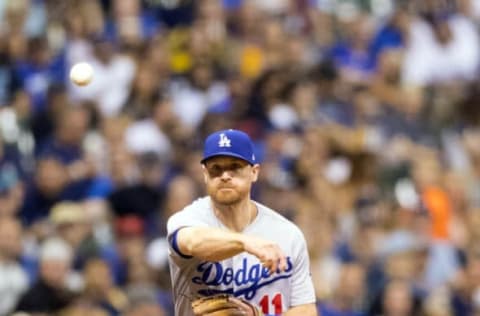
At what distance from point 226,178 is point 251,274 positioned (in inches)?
25.6

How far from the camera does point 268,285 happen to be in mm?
9195

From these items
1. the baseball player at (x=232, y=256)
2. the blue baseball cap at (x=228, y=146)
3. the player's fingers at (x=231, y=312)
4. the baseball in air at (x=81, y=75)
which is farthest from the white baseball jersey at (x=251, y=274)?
the baseball in air at (x=81, y=75)

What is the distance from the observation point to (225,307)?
9031 mm

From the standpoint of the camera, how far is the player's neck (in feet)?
30.0

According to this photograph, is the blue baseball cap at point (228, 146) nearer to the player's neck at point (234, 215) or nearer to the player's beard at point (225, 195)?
the player's beard at point (225, 195)

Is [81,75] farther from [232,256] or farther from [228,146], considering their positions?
[232,256]

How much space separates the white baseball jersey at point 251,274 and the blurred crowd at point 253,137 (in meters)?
3.79

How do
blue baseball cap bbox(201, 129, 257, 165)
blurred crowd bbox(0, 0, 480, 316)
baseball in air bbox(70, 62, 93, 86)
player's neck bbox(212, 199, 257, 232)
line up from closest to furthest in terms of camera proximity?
blue baseball cap bbox(201, 129, 257, 165)
player's neck bbox(212, 199, 257, 232)
baseball in air bbox(70, 62, 93, 86)
blurred crowd bbox(0, 0, 480, 316)

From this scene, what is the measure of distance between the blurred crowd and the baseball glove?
389cm

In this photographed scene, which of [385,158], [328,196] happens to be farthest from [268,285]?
[385,158]

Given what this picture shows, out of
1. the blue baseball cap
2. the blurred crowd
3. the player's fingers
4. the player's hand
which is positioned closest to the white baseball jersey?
the player's fingers

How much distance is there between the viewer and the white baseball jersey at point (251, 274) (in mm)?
9094

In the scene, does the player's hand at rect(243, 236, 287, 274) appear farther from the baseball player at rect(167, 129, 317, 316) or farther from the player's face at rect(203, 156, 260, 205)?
the player's face at rect(203, 156, 260, 205)

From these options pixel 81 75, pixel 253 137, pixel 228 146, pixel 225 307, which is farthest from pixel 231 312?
pixel 253 137
